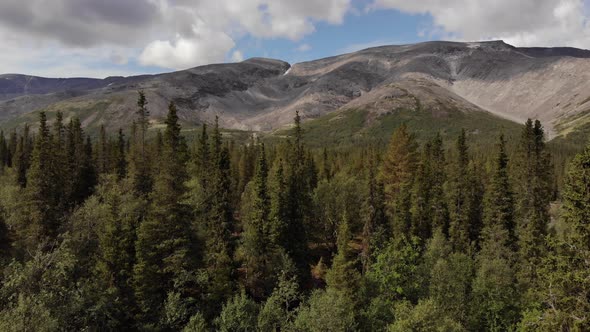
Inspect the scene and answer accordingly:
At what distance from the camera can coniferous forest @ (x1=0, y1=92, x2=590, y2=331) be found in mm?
32375

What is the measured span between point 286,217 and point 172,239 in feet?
61.4

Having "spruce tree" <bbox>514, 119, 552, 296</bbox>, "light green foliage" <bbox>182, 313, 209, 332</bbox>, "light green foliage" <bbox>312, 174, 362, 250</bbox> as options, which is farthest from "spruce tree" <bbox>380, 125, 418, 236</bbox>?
"light green foliage" <bbox>182, 313, 209, 332</bbox>

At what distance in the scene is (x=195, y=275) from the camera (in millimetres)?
46125

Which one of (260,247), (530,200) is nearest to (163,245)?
(260,247)

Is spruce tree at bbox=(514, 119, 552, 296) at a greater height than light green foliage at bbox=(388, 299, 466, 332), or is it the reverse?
spruce tree at bbox=(514, 119, 552, 296)

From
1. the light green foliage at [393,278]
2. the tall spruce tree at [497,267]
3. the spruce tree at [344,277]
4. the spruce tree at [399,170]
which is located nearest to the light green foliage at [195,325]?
the spruce tree at [344,277]

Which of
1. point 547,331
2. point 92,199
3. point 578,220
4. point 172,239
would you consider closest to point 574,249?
point 578,220

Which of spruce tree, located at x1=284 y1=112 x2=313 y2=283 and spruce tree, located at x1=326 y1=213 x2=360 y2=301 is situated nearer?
spruce tree, located at x1=326 y1=213 x2=360 y2=301

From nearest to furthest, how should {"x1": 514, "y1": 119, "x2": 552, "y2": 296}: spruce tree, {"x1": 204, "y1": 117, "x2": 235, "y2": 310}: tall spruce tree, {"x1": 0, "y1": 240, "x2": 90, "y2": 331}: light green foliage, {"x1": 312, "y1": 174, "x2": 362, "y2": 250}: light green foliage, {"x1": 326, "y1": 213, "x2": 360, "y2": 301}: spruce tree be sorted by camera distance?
1. {"x1": 0, "y1": 240, "x2": 90, "y2": 331}: light green foliage
2. {"x1": 326, "y1": 213, "x2": 360, "y2": 301}: spruce tree
3. {"x1": 204, "y1": 117, "x2": 235, "y2": 310}: tall spruce tree
4. {"x1": 514, "y1": 119, "x2": 552, "y2": 296}: spruce tree
5. {"x1": 312, "y1": 174, "x2": 362, "y2": 250}: light green foliage

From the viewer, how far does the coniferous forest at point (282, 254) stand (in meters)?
32.4

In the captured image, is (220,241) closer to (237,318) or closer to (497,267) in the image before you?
(237,318)

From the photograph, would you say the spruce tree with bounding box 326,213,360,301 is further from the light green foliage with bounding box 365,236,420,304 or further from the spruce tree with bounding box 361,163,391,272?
the spruce tree with bounding box 361,163,391,272

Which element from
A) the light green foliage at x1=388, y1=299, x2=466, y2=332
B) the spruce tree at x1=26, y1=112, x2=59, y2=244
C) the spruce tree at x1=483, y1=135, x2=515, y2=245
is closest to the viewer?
the light green foliage at x1=388, y1=299, x2=466, y2=332

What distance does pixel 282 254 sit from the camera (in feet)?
178
